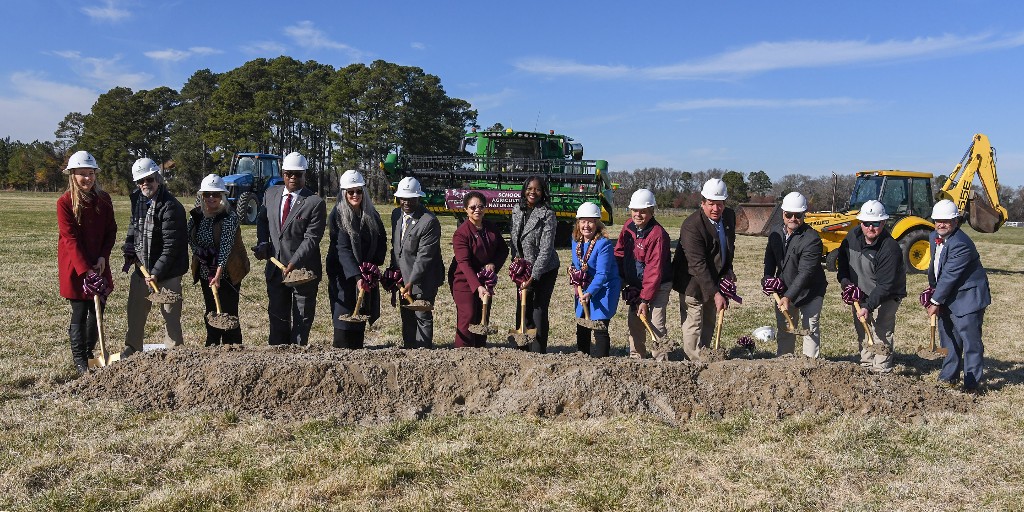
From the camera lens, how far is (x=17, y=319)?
723 cm

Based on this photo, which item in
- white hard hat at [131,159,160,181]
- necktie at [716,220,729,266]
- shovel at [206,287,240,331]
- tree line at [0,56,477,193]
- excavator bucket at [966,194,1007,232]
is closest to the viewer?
white hard hat at [131,159,160,181]

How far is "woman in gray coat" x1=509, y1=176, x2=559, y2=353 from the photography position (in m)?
5.61

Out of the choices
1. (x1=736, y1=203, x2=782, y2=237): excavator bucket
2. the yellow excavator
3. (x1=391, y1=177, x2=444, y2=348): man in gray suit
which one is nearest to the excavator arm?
the yellow excavator

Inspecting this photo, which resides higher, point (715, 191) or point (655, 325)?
point (715, 191)

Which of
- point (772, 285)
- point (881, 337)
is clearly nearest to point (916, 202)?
point (881, 337)

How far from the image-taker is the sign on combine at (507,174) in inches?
536

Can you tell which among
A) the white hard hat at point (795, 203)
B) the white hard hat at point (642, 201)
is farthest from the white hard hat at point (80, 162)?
the white hard hat at point (795, 203)

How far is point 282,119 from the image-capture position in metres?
48.0

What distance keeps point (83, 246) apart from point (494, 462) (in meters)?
3.43

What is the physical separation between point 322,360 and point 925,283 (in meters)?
10.6

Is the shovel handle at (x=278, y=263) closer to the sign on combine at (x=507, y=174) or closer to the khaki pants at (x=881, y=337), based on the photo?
the khaki pants at (x=881, y=337)

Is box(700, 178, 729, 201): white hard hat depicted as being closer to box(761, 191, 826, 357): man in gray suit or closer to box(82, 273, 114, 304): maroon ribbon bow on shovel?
box(761, 191, 826, 357): man in gray suit

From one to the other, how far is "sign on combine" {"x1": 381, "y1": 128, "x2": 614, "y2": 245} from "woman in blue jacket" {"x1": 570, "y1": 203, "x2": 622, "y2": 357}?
749cm

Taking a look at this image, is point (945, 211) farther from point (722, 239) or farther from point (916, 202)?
point (916, 202)
